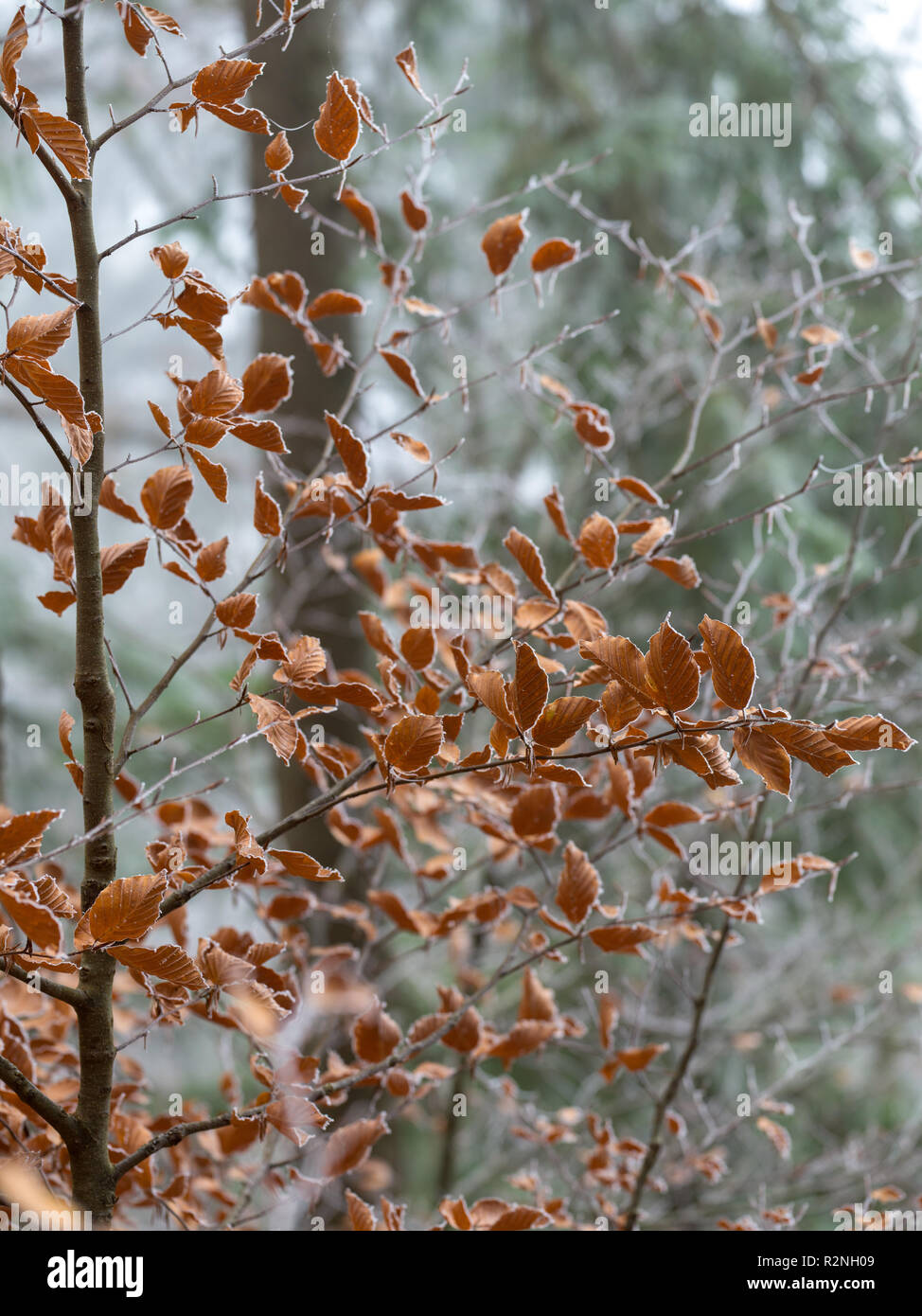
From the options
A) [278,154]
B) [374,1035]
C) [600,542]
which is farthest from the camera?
[374,1035]

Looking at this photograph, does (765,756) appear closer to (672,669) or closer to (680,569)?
(672,669)

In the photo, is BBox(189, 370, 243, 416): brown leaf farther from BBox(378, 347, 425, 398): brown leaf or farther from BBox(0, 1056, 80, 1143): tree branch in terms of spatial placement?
BBox(0, 1056, 80, 1143): tree branch

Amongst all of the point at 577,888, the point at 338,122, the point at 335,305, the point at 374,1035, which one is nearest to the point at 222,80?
the point at 338,122

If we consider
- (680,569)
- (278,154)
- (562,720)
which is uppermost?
(278,154)

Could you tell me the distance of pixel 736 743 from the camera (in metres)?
0.70

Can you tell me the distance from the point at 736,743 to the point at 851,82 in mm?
3431

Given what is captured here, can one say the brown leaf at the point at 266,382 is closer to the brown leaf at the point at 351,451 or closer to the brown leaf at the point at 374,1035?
the brown leaf at the point at 351,451

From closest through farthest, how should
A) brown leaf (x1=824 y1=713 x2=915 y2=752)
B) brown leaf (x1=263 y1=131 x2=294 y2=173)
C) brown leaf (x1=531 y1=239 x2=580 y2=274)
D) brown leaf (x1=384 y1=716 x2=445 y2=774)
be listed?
brown leaf (x1=824 y1=713 x2=915 y2=752), brown leaf (x1=384 y1=716 x2=445 y2=774), brown leaf (x1=263 y1=131 x2=294 y2=173), brown leaf (x1=531 y1=239 x2=580 y2=274)

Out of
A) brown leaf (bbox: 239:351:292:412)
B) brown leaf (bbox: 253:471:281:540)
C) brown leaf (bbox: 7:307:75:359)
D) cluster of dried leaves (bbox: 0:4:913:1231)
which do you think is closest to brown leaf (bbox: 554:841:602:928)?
cluster of dried leaves (bbox: 0:4:913:1231)

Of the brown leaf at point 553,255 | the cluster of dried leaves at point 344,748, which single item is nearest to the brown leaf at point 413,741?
the cluster of dried leaves at point 344,748

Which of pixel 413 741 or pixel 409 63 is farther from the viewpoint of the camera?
pixel 409 63

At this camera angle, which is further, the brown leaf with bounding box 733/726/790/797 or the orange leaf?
the orange leaf
